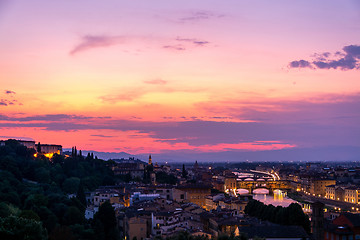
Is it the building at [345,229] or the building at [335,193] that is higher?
the building at [345,229]

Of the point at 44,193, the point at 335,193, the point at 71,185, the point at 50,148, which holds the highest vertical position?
the point at 50,148

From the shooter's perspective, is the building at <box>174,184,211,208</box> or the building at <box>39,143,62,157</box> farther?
the building at <box>39,143,62,157</box>

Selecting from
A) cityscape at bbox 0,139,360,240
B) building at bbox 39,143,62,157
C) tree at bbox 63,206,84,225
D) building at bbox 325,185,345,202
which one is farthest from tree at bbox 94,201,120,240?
building at bbox 39,143,62,157

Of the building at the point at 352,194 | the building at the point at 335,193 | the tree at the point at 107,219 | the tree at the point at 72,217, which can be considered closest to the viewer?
the tree at the point at 107,219

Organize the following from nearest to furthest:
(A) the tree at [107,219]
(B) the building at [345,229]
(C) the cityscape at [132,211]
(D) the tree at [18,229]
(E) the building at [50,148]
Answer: (D) the tree at [18,229], (B) the building at [345,229], (C) the cityscape at [132,211], (A) the tree at [107,219], (E) the building at [50,148]

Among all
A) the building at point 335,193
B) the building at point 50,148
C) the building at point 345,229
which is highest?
Answer: the building at point 50,148

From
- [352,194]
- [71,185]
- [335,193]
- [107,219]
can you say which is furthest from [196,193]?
[335,193]

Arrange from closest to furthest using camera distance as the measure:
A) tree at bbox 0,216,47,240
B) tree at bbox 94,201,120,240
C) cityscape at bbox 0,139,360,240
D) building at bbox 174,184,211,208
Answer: tree at bbox 0,216,47,240, cityscape at bbox 0,139,360,240, tree at bbox 94,201,120,240, building at bbox 174,184,211,208

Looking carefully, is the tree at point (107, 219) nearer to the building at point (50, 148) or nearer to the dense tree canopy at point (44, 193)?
the dense tree canopy at point (44, 193)

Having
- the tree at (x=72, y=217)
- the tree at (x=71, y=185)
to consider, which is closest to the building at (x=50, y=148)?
the tree at (x=71, y=185)

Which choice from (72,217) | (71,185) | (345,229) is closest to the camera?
(345,229)

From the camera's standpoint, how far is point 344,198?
39.0 m

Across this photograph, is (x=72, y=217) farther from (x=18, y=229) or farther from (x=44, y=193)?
(x=18, y=229)

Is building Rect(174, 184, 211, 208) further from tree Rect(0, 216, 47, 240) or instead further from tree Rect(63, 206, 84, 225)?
tree Rect(0, 216, 47, 240)
